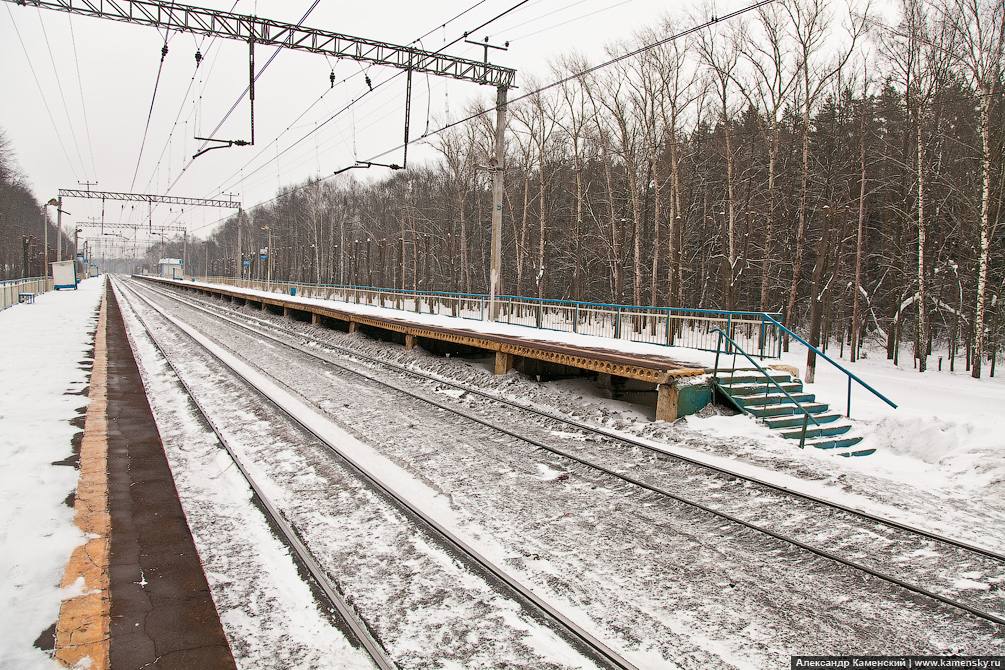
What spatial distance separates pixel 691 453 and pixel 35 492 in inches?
295

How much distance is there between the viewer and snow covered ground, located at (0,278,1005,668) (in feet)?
13.6

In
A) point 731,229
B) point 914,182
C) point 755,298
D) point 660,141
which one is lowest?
point 755,298

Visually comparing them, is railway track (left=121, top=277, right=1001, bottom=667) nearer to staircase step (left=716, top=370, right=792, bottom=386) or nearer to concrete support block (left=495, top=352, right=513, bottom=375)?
concrete support block (left=495, top=352, right=513, bottom=375)

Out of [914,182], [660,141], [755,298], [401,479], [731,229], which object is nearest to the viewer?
[401,479]

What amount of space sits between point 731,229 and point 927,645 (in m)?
23.1

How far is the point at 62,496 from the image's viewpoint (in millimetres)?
5414

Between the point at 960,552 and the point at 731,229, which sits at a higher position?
the point at 731,229

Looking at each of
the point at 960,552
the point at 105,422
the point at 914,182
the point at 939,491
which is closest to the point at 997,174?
the point at 914,182

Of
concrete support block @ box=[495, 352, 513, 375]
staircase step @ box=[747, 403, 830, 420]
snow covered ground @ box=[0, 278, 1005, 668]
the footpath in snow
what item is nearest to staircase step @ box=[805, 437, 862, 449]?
snow covered ground @ box=[0, 278, 1005, 668]

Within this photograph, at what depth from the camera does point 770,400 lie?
9867 mm

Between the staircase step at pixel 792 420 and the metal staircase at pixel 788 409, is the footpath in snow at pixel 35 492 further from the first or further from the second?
the staircase step at pixel 792 420

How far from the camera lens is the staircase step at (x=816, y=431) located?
8.63 metres

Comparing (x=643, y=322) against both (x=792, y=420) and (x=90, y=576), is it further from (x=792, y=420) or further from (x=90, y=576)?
(x=90, y=576)

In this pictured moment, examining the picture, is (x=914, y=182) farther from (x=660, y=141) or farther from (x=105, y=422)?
(x=105, y=422)
